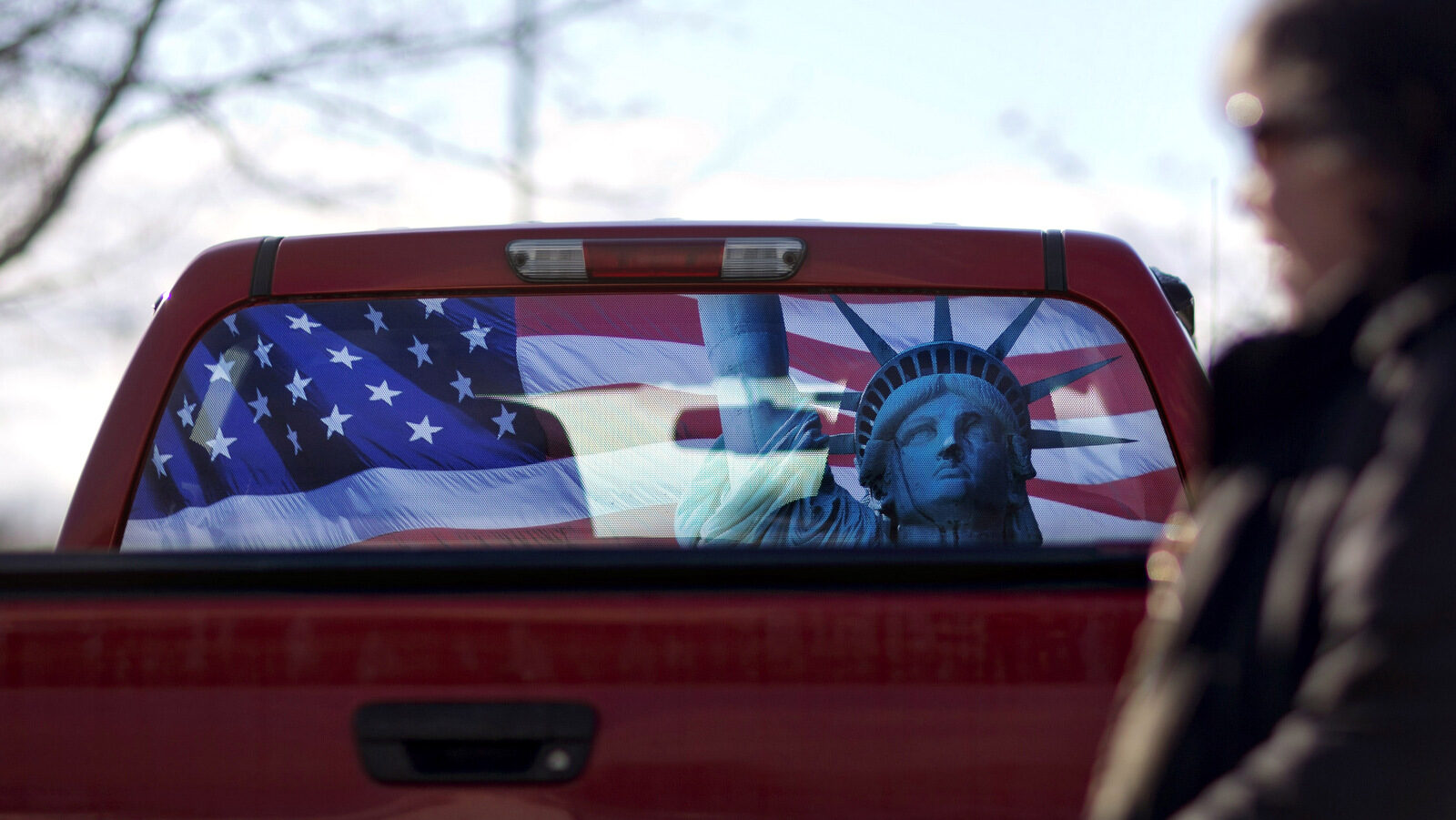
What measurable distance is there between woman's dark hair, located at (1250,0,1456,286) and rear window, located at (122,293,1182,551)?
4.12ft

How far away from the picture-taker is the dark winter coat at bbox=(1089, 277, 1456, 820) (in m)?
1.03

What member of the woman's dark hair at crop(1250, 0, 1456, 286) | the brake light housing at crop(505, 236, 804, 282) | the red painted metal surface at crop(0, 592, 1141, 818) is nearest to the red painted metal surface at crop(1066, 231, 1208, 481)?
the brake light housing at crop(505, 236, 804, 282)

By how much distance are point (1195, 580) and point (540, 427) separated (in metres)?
1.43

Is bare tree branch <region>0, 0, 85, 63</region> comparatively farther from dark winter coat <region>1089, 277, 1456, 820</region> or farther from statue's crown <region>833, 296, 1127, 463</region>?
dark winter coat <region>1089, 277, 1456, 820</region>

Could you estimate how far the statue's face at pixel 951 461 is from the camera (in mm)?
2379

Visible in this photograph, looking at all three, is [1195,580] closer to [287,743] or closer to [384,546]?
[287,743]

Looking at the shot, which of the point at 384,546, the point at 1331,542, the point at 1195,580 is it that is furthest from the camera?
the point at 384,546

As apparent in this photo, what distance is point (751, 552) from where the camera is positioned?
1.86 meters

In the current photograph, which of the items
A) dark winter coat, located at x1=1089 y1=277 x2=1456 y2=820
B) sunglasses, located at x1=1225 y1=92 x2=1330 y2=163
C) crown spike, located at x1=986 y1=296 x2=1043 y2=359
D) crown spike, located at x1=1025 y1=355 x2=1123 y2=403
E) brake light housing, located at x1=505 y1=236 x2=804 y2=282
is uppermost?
brake light housing, located at x1=505 y1=236 x2=804 y2=282

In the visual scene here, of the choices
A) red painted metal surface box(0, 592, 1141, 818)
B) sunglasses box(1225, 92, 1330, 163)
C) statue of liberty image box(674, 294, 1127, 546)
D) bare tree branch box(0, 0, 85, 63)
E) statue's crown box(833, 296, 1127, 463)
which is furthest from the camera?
bare tree branch box(0, 0, 85, 63)

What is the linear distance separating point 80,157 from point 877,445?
1328cm

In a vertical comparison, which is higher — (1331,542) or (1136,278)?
(1136,278)

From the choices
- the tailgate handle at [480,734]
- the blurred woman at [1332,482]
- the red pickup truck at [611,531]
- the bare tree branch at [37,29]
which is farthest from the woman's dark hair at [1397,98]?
the bare tree branch at [37,29]

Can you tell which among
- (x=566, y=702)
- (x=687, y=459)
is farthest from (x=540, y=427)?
(x=566, y=702)
